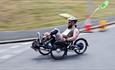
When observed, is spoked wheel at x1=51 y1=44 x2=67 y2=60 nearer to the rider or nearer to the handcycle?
the handcycle

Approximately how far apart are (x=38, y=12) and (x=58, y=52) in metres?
9.82

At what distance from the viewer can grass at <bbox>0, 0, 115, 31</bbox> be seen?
76.8 feet

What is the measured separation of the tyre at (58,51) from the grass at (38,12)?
6054 millimetres

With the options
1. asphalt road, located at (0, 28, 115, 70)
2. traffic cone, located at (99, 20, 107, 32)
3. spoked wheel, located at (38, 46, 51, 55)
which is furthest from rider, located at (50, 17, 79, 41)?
traffic cone, located at (99, 20, 107, 32)

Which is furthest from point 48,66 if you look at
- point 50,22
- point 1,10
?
point 1,10

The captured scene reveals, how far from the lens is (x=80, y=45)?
56.0ft

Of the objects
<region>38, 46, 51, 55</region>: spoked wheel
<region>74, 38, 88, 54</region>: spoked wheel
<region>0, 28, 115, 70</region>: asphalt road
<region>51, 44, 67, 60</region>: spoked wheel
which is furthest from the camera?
<region>74, 38, 88, 54</region>: spoked wheel

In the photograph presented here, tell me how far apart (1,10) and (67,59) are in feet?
36.2

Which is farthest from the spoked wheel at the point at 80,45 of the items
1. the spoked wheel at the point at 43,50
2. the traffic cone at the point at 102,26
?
the traffic cone at the point at 102,26

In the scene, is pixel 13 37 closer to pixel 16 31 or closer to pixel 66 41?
pixel 16 31

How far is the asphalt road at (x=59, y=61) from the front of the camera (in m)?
15.6

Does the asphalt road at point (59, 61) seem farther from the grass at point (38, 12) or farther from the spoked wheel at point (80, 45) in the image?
the grass at point (38, 12)

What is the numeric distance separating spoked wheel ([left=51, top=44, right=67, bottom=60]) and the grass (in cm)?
605

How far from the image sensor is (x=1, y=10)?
26.6 meters
